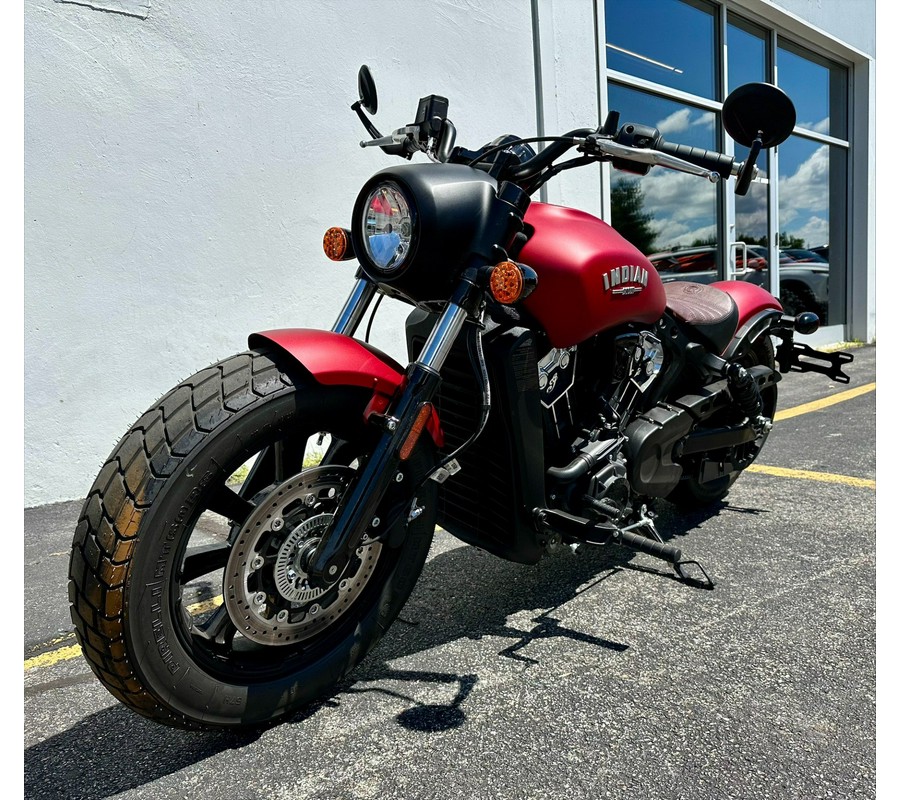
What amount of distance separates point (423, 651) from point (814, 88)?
10.2 m

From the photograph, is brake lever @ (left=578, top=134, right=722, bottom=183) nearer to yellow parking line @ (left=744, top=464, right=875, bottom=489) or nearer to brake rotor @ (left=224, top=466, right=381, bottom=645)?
brake rotor @ (left=224, top=466, right=381, bottom=645)

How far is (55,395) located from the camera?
12.0 feet

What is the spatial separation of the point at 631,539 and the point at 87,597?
147cm

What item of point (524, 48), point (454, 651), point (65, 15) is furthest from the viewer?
point (524, 48)

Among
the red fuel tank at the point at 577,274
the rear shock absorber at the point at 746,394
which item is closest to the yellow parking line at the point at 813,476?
the rear shock absorber at the point at 746,394

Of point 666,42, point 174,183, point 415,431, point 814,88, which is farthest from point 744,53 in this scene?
point 415,431

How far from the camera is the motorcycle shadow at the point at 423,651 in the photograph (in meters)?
1.61

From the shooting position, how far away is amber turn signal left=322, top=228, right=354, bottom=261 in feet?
6.79

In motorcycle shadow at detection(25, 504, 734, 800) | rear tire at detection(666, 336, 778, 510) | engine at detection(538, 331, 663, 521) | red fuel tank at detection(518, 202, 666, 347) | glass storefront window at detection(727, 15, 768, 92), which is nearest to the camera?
motorcycle shadow at detection(25, 504, 734, 800)

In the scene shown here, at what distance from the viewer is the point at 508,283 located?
174 cm

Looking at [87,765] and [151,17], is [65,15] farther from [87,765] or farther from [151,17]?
[87,765]

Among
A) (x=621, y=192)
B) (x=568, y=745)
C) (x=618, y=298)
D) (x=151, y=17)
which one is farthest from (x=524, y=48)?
(x=568, y=745)

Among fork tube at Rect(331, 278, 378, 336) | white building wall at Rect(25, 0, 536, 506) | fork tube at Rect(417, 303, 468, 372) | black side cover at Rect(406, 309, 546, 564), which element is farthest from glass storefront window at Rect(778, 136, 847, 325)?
fork tube at Rect(417, 303, 468, 372)

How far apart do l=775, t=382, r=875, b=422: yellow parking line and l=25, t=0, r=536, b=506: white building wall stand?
3.43 m
